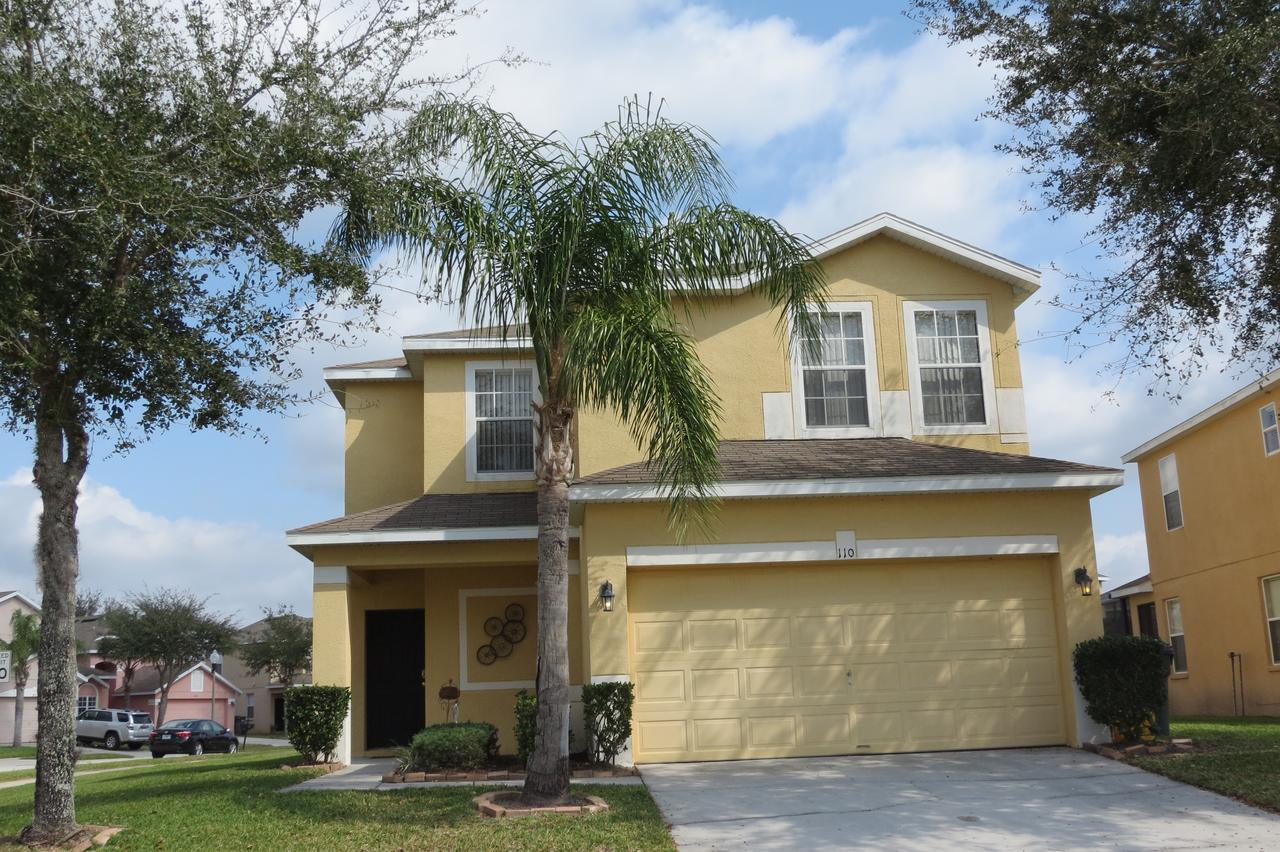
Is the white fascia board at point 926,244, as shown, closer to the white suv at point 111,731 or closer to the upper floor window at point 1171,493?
the upper floor window at point 1171,493

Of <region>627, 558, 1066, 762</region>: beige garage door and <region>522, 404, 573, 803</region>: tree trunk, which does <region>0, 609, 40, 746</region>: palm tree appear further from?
<region>522, 404, 573, 803</region>: tree trunk

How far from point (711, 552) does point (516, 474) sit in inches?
190

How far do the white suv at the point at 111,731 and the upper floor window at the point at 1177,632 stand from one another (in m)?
31.4

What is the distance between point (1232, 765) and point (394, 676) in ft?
38.7

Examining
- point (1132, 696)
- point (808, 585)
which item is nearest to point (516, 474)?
point (808, 585)

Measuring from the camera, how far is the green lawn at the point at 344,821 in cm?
927

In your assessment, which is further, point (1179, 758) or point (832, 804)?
point (1179, 758)

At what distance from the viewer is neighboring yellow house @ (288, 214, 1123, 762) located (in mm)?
13602

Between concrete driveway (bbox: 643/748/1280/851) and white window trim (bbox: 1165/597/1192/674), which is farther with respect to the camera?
white window trim (bbox: 1165/597/1192/674)

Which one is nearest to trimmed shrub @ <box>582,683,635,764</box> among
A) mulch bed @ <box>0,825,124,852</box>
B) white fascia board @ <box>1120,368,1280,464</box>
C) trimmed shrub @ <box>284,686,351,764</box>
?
trimmed shrub @ <box>284,686,351,764</box>

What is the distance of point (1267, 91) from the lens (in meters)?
10.8

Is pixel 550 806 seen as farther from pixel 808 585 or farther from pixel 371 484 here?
pixel 371 484

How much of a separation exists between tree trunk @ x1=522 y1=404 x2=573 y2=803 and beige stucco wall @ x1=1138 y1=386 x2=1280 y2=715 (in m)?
14.7

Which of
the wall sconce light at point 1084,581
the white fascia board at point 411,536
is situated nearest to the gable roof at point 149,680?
the white fascia board at point 411,536
